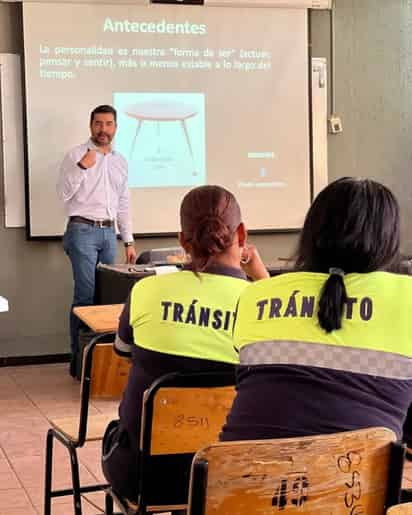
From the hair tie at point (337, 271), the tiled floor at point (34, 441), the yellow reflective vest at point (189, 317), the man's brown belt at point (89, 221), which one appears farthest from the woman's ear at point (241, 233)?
the man's brown belt at point (89, 221)

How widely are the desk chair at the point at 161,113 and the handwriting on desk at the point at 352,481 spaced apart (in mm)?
5222

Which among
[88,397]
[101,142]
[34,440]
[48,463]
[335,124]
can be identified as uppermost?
[335,124]

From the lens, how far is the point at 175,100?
6.84 metres

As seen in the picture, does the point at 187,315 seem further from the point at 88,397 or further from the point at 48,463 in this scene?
the point at 48,463

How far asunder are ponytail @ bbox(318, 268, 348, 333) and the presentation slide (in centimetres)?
495

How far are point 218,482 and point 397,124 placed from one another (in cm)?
614

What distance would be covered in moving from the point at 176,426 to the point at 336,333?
630 mm

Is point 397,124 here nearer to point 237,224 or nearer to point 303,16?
point 303,16

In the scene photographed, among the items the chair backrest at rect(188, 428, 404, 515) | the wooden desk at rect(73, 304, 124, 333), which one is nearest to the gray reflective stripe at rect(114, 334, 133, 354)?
the wooden desk at rect(73, 304, 124, 333)

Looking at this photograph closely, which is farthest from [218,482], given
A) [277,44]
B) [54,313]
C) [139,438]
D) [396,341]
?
[277,44]

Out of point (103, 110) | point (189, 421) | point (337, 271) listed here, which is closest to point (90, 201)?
point (103, 110)

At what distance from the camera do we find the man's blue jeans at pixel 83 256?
627cm

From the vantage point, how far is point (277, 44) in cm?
703

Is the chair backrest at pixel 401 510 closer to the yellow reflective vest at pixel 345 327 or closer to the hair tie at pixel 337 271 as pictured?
the yellow reflective vest at pixel 345 327
